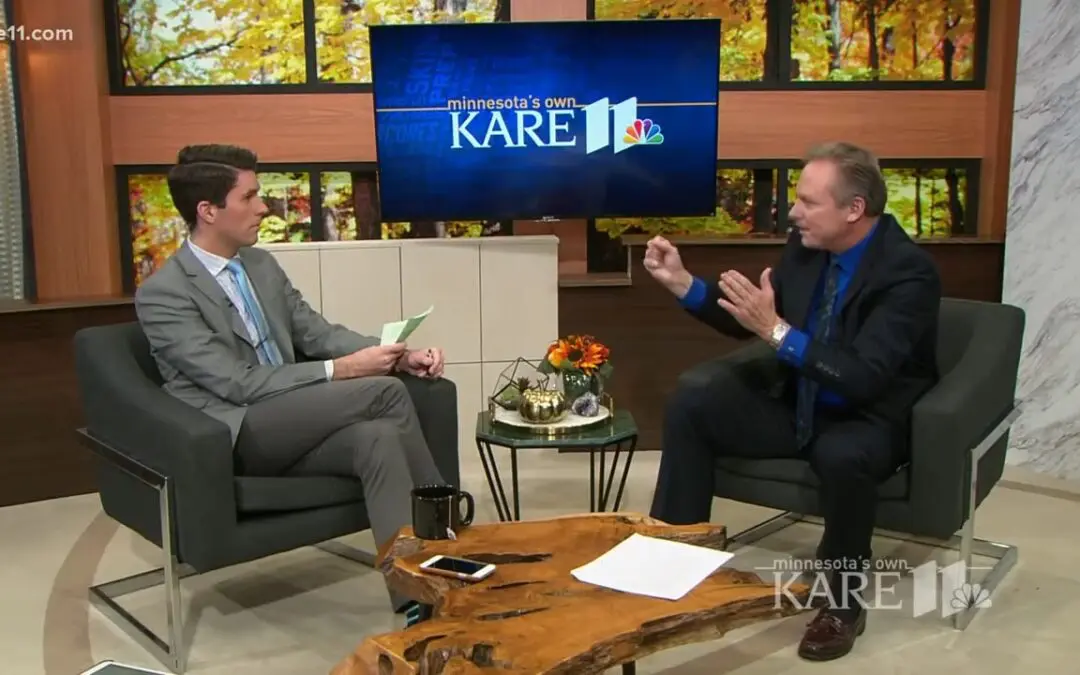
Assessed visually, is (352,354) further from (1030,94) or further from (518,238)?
(1030,94)

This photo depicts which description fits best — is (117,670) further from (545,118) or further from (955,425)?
(545,118)

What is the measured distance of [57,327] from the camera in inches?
156

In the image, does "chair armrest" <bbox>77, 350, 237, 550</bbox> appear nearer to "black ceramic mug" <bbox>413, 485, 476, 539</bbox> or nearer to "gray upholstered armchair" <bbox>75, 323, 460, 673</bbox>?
"gray upholstered armchair" <bbox>75, 323, 460, 673</bbox>

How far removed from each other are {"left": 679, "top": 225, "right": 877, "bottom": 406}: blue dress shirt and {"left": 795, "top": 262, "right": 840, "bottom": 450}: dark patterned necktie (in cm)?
2

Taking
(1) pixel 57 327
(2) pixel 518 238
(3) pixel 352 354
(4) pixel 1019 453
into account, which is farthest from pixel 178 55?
(4) pixel 1019 453

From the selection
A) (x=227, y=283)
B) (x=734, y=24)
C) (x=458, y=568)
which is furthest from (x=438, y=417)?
(x=734, y=24)

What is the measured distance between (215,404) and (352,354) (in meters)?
0.43

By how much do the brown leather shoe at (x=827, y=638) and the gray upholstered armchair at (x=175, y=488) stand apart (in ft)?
3.71

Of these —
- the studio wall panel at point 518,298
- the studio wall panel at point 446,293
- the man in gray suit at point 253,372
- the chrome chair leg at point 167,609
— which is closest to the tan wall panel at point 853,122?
the studio wall panel at point 518,298

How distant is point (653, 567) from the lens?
6.88ft

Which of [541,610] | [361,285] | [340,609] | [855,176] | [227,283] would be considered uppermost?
[855,176]

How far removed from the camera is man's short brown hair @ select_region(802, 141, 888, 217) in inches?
115

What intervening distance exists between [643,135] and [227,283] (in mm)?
1900

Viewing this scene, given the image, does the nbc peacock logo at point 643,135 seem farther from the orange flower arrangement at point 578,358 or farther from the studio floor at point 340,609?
the studio floor at point 340,609
